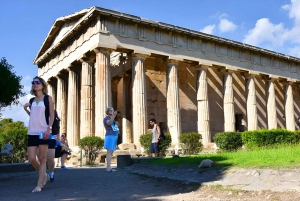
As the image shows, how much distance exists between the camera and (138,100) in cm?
2259

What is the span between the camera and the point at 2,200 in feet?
21.6

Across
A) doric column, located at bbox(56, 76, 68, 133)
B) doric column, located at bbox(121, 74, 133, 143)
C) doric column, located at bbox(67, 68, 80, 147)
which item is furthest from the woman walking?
doric column, located at bbox(56, 76, 68, 133)

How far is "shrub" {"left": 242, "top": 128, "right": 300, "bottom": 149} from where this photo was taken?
62.5ft

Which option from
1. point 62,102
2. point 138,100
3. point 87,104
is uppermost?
point 62,102

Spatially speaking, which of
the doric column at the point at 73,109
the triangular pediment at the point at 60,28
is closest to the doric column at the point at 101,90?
the triangular pediment at the point at 60,28

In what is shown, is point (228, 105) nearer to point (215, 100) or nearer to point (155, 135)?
point (215, 100)

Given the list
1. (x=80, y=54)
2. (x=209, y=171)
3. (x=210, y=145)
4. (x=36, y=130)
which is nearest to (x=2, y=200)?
(x=36, y=130)

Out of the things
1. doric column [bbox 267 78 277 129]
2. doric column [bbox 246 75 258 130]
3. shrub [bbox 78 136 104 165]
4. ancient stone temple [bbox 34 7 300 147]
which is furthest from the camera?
doric column [bbox 267 78 277 129]

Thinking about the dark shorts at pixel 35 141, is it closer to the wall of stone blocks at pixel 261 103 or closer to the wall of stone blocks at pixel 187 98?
the wall of stone blocks at pixel 187 98

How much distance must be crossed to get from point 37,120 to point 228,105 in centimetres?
2284

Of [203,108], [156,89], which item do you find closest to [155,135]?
[203,108]

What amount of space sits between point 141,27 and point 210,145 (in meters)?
9.39

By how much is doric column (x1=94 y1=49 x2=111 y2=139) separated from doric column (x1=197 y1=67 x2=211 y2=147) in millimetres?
7732

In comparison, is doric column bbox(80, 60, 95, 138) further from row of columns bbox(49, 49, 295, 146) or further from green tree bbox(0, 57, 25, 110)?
green tree bbox(0, 57, 25, 110)
